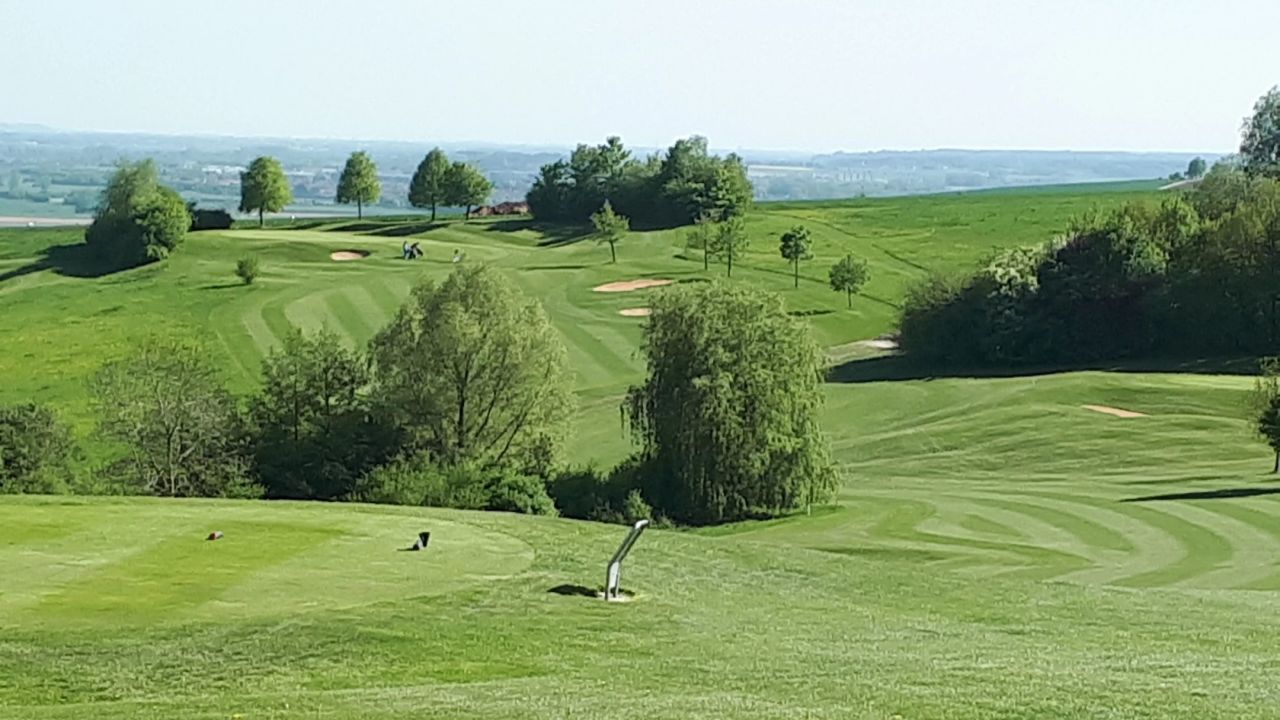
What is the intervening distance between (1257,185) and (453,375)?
156 ft

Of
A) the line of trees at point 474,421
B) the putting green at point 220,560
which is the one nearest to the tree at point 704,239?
the line of trees at point 474,421

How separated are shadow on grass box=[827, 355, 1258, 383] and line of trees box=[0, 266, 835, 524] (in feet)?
67.1

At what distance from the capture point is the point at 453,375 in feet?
129

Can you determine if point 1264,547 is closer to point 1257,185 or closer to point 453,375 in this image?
point 453,375

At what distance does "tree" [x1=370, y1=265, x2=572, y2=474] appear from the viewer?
39.3m

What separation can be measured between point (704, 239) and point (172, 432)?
2053 inches

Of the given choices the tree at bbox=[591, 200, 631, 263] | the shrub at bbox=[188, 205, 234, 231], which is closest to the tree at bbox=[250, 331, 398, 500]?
the tree at bbox=[591, 200, 631, 263]

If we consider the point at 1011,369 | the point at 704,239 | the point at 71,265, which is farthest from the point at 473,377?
the point at 71,265

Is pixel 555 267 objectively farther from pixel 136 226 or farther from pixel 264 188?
pixel 264 188

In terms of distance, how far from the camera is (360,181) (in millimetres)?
116312

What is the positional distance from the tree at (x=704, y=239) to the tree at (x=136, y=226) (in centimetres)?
2900

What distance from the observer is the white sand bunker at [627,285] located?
76375 mm

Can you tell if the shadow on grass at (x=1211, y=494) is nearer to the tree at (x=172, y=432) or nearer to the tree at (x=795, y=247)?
the tree at (x=172, y=432)

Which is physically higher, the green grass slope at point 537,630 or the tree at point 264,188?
the tree at point 264,188
